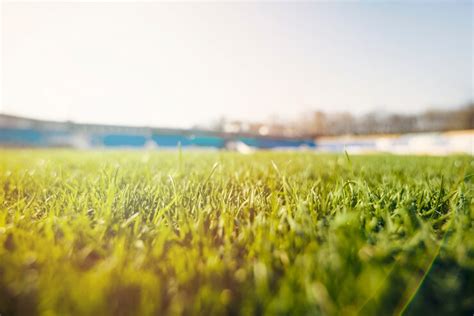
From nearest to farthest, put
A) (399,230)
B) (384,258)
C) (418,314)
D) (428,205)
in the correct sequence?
1. (418,314)
2. (384,258)
3. (399,230)
4. (428,205)

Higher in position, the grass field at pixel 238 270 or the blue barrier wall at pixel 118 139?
the blue barrier wall at pixel 118 139

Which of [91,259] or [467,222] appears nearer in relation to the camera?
[91,259]

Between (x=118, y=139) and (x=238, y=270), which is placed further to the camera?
(x=118, y=139)

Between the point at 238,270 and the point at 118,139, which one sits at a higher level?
the point at 118,139

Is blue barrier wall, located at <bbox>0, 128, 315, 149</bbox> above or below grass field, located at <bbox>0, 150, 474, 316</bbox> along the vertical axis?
above

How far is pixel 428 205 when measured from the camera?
1.12 meters

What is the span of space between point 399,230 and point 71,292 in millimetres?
824

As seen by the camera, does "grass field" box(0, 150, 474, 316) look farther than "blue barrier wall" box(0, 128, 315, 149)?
No

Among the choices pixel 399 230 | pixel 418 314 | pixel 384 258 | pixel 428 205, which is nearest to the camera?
pixel 418 314

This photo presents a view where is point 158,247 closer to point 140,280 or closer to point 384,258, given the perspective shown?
point 140,280

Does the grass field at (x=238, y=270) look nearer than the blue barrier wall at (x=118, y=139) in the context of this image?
Yes

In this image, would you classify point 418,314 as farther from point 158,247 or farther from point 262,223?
point 158,247

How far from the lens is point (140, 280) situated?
547 mm

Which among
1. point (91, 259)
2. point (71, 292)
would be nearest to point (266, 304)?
point (71, 292)
